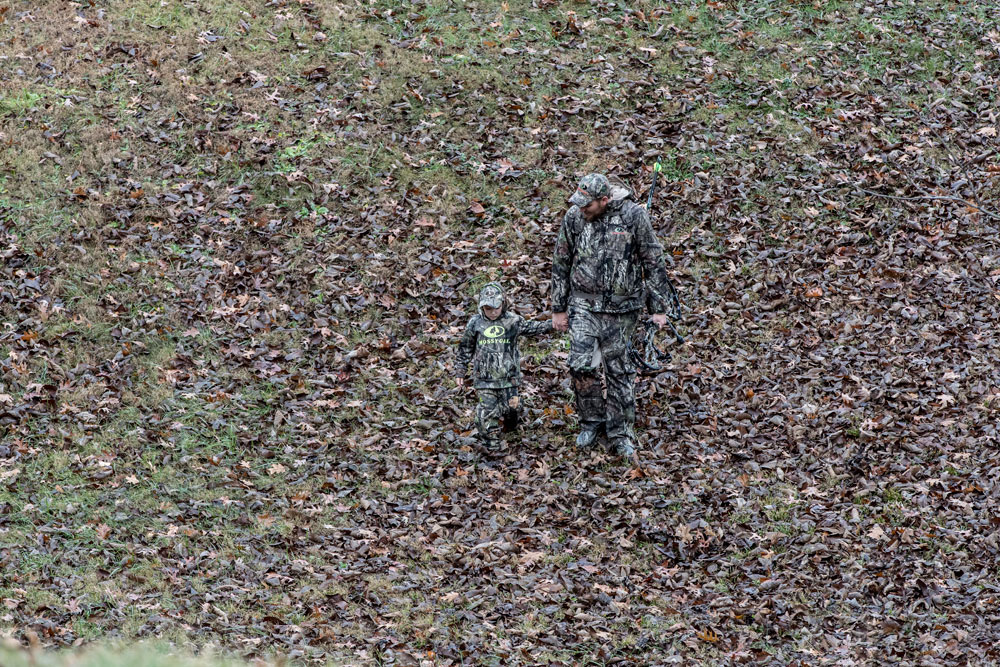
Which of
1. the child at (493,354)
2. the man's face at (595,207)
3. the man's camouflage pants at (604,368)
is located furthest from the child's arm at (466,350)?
the man's face at (595,207)

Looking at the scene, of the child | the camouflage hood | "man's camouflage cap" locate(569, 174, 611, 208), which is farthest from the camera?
the child

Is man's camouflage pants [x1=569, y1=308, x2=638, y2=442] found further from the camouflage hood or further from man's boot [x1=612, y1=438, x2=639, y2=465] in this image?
the camouflage hood

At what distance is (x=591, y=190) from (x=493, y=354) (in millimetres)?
1854

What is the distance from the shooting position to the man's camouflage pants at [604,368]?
428 inches

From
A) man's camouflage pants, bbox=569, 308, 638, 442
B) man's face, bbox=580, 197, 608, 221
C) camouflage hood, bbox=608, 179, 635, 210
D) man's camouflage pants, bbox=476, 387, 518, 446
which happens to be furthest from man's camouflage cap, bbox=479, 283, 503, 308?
camouflage hood, bbox=608, 179, 635, 210

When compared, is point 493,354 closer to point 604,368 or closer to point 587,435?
point 604,368

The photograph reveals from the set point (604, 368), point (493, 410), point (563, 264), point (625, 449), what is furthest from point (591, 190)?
point (625, 449)

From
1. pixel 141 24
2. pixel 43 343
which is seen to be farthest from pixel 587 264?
pixel 141 24

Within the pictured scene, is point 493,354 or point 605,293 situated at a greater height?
point 605,293

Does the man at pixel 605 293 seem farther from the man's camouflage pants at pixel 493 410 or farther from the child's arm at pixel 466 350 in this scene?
the child's arm at pixel 466 350

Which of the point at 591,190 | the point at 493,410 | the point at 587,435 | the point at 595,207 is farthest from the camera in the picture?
the point at 587,435

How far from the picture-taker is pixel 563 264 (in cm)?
1099

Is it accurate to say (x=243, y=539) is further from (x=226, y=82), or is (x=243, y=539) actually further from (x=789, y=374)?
(x=226, y=82)

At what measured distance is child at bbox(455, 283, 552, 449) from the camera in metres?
10.8
